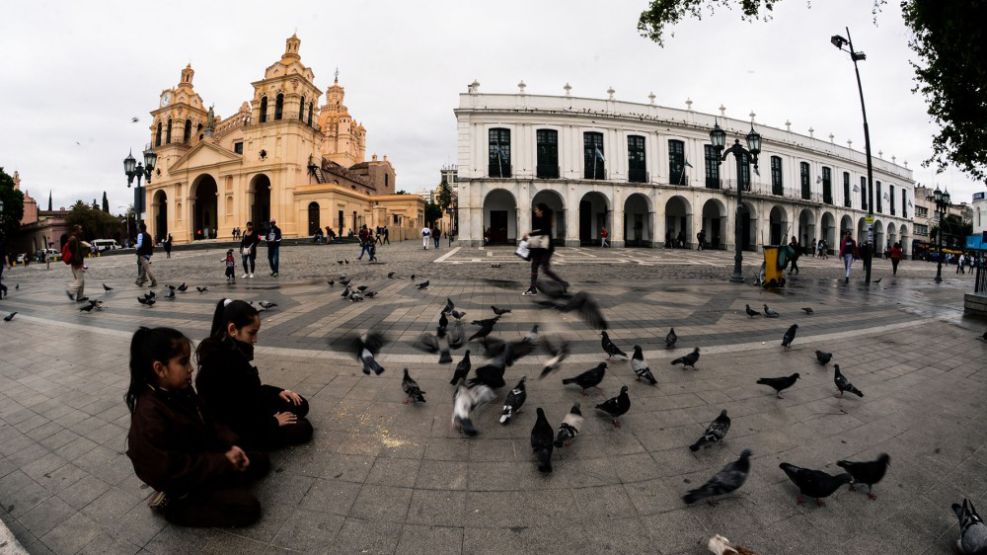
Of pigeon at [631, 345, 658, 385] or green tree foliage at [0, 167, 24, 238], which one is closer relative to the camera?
pigeon at [631, 345, 658, 385]

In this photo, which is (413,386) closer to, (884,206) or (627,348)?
(627,348)

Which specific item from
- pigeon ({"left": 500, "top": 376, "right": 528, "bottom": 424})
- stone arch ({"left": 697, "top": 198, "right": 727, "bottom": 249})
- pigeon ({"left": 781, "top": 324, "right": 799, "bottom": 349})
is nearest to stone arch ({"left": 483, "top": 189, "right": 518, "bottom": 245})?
stone arch ({"left": 697, "top": 198, "right": 727, "bottom": 249})

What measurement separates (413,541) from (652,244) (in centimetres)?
3803

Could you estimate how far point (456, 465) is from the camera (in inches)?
105

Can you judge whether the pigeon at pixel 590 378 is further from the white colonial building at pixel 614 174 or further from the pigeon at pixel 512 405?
the white colonial building at pixel 614 174

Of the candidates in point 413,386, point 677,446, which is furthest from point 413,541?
point 677,446

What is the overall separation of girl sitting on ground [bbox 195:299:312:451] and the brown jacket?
0.43 meters

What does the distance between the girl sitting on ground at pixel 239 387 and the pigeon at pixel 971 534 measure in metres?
3.77

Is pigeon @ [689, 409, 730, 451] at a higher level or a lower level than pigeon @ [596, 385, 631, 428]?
lower

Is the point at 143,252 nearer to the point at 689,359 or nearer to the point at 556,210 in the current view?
the point at 689,359

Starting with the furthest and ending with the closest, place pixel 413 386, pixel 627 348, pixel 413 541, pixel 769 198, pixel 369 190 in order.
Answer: pixel 369 190 < pixel 769 198 < pixel 627 348 < pixel 413 386 < pixel 413 541

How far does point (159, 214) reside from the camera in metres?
55.6

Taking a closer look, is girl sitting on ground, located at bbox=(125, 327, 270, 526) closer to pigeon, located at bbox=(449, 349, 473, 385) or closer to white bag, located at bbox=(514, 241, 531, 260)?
pigeon, located at bbox=(449, 349, 473, 385)

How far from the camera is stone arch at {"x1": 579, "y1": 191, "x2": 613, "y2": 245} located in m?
38.2
